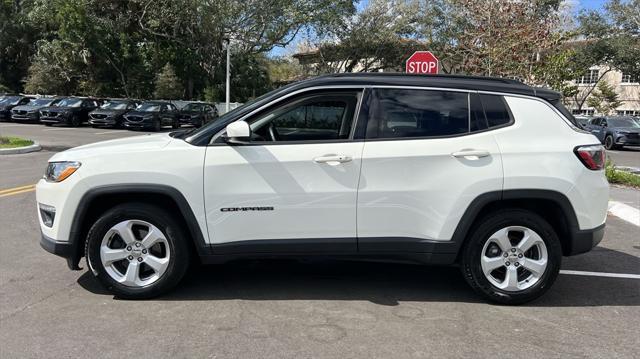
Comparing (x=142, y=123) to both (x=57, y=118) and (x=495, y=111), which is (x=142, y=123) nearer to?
(x=57, y=118)

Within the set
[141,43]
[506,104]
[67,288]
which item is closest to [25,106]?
[141,43]

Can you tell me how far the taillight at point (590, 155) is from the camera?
4469 millimetres

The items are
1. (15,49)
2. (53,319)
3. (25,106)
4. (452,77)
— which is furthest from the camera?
(15,49)

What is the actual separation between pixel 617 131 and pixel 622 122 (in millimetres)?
1511

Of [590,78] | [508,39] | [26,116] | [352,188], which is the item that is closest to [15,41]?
[26,116]

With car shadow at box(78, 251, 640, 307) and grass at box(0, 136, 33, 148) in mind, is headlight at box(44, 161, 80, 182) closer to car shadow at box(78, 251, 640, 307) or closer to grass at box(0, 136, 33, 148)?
car shadow at box(78, 251, 640, 307)

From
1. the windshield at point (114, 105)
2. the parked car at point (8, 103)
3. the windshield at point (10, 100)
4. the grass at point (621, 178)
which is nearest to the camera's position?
the grass at point (621, 178)

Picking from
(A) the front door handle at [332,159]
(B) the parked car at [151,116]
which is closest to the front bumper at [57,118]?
(B) the parked car at [151,116]

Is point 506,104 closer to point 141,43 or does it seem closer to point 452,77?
point 452,77

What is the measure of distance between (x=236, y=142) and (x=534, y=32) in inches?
469

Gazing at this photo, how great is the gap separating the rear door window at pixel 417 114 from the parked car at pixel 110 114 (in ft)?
80.2

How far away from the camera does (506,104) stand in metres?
4.59

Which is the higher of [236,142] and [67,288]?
[236,142]

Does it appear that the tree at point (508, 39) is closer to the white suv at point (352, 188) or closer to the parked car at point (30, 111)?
the white suv at point (352, 188)
